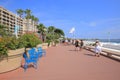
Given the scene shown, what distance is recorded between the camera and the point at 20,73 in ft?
21.8

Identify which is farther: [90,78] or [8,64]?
[8,64]

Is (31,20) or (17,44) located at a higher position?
(31,20)

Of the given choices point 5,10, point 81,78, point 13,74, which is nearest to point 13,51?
point 13,74

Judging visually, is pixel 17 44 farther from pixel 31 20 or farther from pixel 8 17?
pixel 8 17

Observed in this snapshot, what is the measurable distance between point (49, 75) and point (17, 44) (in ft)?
7.92

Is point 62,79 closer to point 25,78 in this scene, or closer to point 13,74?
point 25,78

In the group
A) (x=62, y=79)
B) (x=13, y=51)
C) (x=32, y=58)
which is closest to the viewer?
(x=62, y=79)

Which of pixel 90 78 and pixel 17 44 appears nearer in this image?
pixel 90 78

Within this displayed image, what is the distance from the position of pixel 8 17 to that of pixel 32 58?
83.4 meters

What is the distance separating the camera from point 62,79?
581 cm

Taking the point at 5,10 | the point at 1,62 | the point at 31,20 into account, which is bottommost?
the point at 1,62

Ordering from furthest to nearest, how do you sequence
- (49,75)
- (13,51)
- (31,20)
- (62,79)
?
(31,20), (13,51), (49,75), (62,79)

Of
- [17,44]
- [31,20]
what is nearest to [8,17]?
[31,20]

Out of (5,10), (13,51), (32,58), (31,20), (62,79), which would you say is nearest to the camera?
(62,79)
